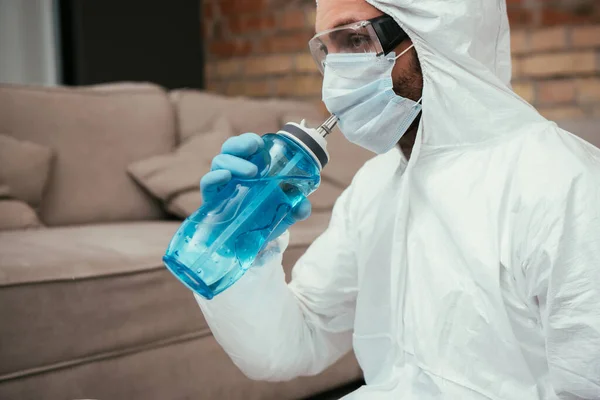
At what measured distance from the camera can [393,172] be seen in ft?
3.77

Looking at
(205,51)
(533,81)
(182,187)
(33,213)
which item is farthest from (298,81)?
(33,213)

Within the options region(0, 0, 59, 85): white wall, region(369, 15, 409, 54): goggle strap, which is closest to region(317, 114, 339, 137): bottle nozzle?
region(369, 15, 409, 54): goggle strap

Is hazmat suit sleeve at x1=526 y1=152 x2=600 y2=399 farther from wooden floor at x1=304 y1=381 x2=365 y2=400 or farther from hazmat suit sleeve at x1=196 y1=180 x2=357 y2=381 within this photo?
wooden floor at x1=304 y1=381 x2=365 y2=400

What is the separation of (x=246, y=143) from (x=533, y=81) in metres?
2.64

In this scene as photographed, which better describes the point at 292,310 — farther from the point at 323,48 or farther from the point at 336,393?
the point at 336,393

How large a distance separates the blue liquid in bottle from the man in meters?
0.03

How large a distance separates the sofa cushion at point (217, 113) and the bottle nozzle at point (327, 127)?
157cm

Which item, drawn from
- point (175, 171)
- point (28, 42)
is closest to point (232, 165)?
point (175, 171)

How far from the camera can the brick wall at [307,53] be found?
310 cm

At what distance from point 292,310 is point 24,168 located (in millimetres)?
1232

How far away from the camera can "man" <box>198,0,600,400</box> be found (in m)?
0.83

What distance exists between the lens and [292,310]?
110cm

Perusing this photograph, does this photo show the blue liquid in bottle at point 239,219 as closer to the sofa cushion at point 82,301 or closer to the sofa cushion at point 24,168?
the sofa cushion at point 82,301

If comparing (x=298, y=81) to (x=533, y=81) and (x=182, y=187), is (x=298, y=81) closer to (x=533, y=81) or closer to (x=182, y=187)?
(x=533, y=81)
